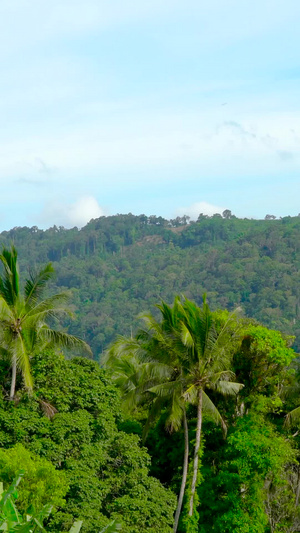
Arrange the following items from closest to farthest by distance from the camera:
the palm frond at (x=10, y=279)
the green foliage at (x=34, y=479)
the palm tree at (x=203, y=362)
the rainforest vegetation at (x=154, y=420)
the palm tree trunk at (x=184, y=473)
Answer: the green foliage at (x=34, y=479), the rainforest vegetation at (x=154, y=420), the palm frond at (x=10, y=279), the palm tree trunk at (x=184, y=473), the palm tree at (x=203, y=362)

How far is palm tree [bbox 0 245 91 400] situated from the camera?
1872 cm

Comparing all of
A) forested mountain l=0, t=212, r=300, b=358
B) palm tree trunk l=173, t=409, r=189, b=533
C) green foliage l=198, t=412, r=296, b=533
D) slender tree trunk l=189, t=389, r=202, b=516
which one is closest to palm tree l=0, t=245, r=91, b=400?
slender tree trunk l=189, t=389, r=202, b=516

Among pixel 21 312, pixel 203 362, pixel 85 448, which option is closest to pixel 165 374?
pixel 203 362

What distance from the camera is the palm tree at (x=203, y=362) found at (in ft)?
66.1

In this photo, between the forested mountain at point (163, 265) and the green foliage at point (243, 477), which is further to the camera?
the forested mountain at point (163, 265)

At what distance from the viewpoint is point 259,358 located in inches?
849

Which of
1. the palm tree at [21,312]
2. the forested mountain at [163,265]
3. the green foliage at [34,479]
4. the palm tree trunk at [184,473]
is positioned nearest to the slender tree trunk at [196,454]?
the palm tree trunk at [184,473]

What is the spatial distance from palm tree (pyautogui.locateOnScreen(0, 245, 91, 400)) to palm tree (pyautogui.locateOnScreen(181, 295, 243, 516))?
336 centimetres

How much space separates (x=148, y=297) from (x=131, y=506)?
104 m

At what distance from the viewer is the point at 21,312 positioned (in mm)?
19219

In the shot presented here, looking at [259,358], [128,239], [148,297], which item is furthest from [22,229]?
[259,358]

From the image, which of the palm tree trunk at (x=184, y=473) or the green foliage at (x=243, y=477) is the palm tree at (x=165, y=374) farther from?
the green foliage at (x=243, y=477)

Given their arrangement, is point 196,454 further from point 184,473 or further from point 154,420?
point 154,420

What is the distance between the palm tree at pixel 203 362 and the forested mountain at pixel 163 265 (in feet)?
196
